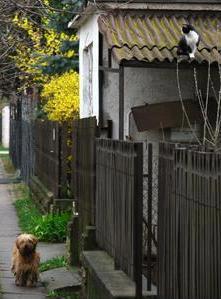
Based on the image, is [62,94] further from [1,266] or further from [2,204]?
[1,266]

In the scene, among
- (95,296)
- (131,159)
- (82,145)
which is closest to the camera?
(131,159)

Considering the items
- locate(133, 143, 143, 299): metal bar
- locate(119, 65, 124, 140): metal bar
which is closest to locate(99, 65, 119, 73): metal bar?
locate(119, 65, 124, 140): metal bar

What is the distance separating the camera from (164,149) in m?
6.88

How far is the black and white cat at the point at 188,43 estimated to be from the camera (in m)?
Result: 11.3

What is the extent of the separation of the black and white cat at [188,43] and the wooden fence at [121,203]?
6.97 feet

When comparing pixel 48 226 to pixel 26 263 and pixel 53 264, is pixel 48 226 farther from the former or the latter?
pixel 26 263

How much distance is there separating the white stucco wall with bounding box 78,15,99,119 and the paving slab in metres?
2.76

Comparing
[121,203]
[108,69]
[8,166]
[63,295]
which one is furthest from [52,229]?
[8,166]

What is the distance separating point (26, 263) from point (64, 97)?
29.1 feet

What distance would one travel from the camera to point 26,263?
11.6 m

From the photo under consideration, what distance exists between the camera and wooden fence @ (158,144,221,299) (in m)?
5.38

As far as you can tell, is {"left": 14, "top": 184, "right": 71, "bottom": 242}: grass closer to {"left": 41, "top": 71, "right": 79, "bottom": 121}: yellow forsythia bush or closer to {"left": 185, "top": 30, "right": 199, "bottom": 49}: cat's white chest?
{"left": 41, "top": 71, "right": 79, "bottom": 121}: yellow forsythia bush

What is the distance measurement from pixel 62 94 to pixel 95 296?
11.9 meters

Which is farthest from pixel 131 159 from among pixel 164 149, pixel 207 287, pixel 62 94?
pixel 62 94
